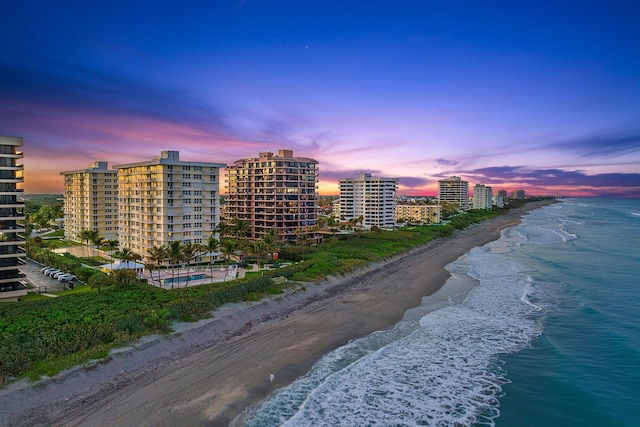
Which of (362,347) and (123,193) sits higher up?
(123,193)

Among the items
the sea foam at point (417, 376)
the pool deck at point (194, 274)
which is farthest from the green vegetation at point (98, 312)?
the sea foam at point (417, 376)

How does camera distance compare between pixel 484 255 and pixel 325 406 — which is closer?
pixel 325 406

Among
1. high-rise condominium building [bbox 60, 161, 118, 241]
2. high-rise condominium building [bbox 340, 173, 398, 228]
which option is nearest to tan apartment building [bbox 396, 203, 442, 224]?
high-rise condominium building [bbox 340, 173, 398, 228]

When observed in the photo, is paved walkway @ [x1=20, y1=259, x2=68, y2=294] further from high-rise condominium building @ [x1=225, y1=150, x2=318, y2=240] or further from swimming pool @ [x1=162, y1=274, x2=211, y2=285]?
high-rise condominium building @ [x1=225, y1=150, x2=318, y2=240]

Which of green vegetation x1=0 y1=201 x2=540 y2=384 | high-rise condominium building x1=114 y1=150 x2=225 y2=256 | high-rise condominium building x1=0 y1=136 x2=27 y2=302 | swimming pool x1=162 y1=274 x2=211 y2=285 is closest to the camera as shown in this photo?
green vegetation x1=0 y1=201 x2=540 y2=384

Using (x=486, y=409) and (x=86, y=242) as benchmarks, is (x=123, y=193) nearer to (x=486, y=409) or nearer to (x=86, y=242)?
(x=86, y=242)

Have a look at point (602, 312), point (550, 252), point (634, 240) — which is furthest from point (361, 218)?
point (602, 312)

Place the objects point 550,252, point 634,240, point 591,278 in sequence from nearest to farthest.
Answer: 1. point 591,278
2. point 550,252
3. point 634,240

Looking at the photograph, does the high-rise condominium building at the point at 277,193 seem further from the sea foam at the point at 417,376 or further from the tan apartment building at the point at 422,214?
the tan apartment building at the point at 422,214
